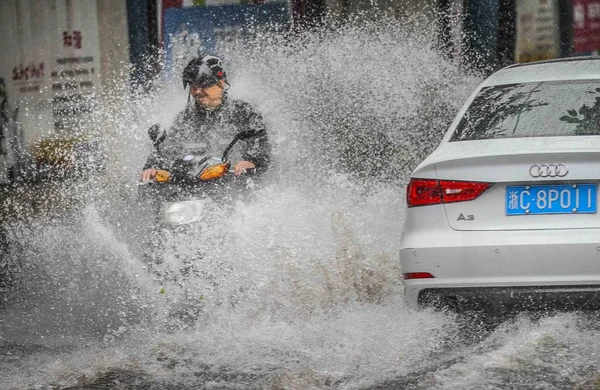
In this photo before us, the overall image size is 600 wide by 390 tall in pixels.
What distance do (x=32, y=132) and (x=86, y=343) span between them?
9.25 meters

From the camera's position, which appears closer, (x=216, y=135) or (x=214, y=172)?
(x=214, y=172)

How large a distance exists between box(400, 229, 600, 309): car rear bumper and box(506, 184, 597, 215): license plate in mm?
98

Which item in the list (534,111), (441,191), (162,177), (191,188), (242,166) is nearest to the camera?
(441,191)

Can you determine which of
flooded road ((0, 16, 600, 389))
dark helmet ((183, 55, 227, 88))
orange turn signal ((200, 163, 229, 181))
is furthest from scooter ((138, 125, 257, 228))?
dark helmet ((183, 55, 227, 88))

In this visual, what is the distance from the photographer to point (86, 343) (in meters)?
6.99

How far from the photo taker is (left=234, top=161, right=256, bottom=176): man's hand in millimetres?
8292

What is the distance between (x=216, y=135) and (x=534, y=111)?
352 centimetres

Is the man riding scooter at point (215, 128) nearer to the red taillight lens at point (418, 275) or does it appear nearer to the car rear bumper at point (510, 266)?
the red taillight lens at point (418, 275)

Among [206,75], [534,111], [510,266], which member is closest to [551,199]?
[510,266]

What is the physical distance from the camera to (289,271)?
7.91 meters

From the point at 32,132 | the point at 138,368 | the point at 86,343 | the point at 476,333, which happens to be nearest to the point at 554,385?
the point at 476,333

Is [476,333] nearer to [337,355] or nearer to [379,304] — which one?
[337,355]

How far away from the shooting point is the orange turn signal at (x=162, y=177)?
819 cm

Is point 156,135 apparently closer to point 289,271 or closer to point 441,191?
point 289,271
